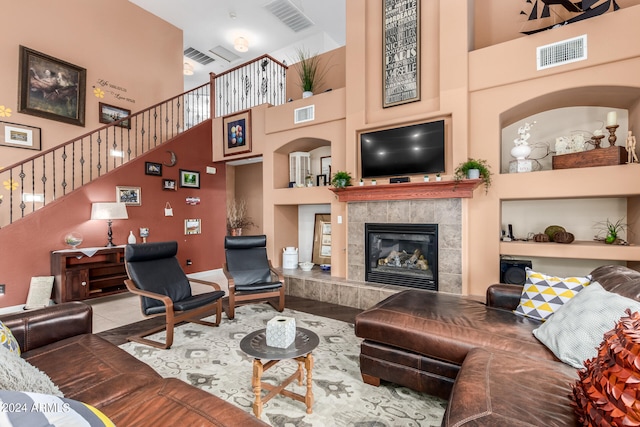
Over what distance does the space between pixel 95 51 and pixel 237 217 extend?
408 cm

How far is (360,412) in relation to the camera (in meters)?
1.89

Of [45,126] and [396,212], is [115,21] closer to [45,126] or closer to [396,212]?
[45,126]

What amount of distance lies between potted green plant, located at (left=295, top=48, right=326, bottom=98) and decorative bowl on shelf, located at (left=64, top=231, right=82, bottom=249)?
4162 mm

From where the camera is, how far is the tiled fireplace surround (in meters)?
3.68

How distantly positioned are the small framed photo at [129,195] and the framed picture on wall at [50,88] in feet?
4.70

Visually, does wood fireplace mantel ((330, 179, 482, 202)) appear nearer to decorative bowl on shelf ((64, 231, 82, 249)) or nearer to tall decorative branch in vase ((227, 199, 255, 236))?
tall decorative branch in vase ((227, 199, 255, 236))

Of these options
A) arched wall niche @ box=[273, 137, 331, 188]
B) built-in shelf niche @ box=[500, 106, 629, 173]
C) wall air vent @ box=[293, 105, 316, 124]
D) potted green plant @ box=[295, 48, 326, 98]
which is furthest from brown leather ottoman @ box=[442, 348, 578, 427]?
potted green plant @ box=[295, 48, 326, 98]

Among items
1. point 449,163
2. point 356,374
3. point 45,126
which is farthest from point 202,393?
point 45,126

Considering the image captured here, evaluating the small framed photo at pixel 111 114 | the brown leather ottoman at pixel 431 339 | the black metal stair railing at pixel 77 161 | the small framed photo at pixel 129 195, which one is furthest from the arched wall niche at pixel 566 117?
the small framed photo at pixel 111 114

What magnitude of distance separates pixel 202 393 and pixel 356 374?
4.57 feet

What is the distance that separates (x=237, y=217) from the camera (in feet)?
23.2

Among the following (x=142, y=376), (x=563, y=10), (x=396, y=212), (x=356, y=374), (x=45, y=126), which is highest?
(x=563, y=10)

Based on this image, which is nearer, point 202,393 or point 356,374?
point 202,393

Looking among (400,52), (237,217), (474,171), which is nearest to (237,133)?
(237,217)
